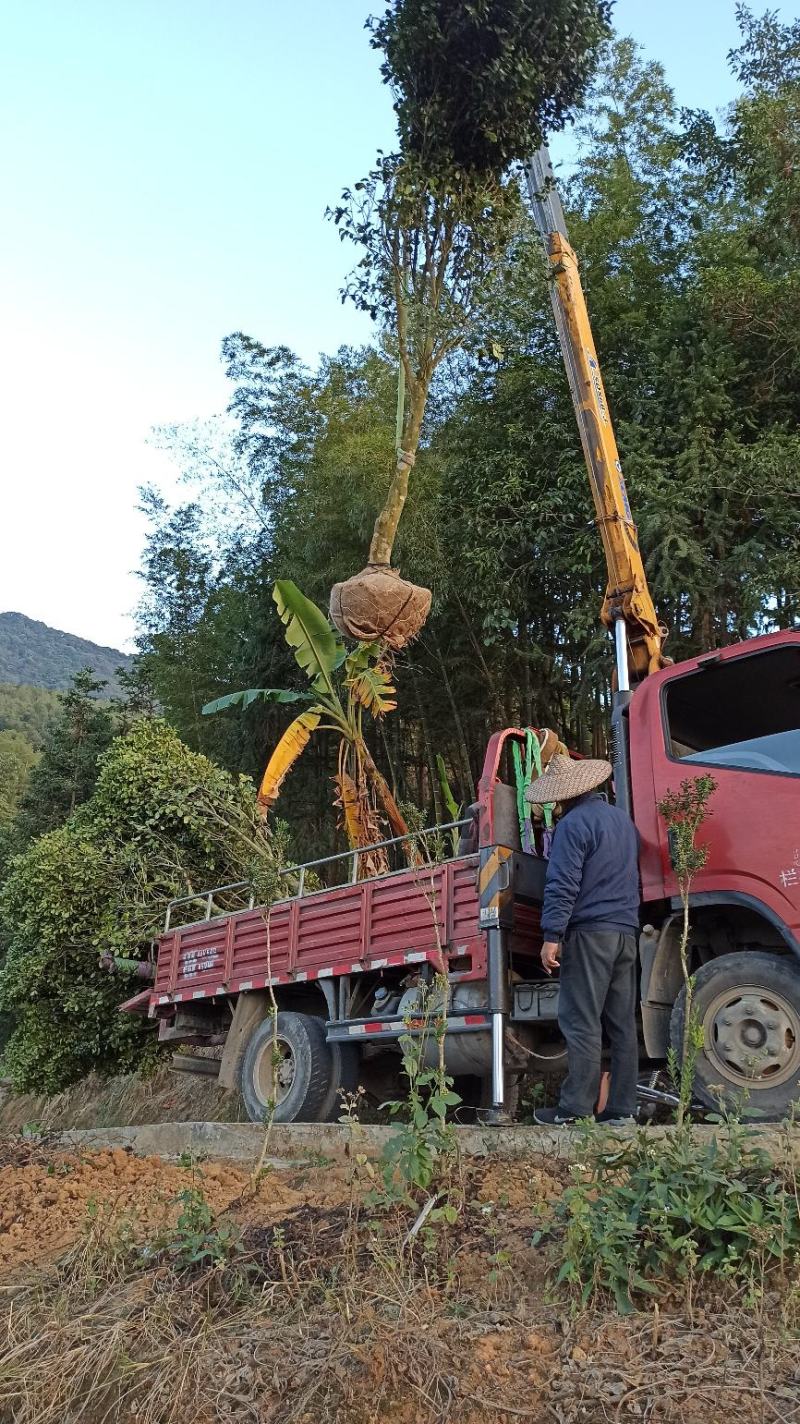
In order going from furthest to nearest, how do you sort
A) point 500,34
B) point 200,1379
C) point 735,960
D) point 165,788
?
point 165,788
point 500,34
point 735,960
point 200,1379

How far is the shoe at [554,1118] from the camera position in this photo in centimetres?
476

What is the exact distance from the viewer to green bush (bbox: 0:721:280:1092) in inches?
491

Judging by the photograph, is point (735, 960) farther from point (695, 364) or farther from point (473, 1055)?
point (695, 364)

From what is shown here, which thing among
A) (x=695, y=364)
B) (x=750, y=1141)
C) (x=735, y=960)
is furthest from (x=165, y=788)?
(x=750, y=1141)

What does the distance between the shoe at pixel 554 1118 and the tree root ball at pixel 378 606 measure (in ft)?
21.4

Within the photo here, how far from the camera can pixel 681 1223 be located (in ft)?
10.4

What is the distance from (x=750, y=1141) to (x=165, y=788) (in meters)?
9.95

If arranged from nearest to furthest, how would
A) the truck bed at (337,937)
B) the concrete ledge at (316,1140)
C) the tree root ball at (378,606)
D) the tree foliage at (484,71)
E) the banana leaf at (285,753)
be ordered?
the concrete ledge at (316,1140), the truck bed at (337,937), the tree foliage at (484,71), the tree root ball at (378,606), the banana leaf at (285,753)

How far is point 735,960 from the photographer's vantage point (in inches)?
201

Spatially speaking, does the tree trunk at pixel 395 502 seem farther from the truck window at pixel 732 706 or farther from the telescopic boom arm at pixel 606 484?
the truck window at pixel 732 706

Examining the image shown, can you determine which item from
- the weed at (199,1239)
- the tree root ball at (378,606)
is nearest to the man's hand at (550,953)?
the weed at (199,1239)

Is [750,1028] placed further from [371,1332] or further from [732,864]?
[371,1332]

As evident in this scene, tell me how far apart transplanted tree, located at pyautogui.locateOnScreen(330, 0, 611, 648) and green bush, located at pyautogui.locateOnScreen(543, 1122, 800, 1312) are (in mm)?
8090

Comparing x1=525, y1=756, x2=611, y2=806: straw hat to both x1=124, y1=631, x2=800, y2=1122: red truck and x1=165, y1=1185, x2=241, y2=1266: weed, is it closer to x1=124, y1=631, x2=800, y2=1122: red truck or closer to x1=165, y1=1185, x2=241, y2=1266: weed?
x1=124, y1=631, x2=800, y2=1122: red truck
